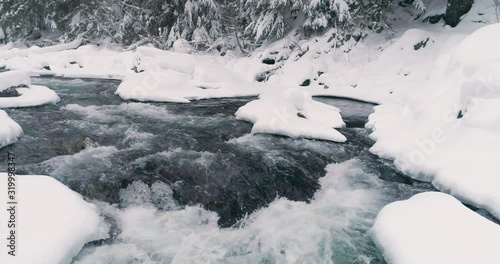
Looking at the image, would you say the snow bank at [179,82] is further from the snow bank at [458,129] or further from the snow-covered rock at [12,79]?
the snow bank at [458,129]

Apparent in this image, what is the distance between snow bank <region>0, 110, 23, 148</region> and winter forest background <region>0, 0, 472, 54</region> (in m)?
10.5

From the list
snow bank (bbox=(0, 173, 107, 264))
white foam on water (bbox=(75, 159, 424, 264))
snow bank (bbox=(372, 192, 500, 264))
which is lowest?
white foam on water (bbox=(75, 159, 424, 264))

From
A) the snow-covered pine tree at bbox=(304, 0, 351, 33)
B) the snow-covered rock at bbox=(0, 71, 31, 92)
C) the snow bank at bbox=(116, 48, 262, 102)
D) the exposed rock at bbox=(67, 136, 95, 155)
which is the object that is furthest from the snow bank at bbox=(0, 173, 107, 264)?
the snow-covered pine tree at bbox=(304, 0, 351, 33)

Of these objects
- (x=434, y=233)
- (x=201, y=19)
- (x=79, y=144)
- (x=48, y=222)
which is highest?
(x=201, y=19)

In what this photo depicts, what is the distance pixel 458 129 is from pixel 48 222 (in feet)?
21.6

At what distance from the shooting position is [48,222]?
3.73 meters

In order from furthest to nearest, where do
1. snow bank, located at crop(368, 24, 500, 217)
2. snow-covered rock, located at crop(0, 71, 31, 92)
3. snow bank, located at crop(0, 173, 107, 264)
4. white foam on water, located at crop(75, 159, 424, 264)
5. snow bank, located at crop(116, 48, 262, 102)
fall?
snow bank, located at crop(116, 48, 262, 102), snow-covered rock, located at crop(0, 71, 31, 92), snow bank, located at crop(368, 24, 500, 217), white foam on water, located at crop(75, 159, 424, 264), snow bank, located at crop(0, 173, 107, 264)

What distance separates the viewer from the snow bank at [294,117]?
294 inches

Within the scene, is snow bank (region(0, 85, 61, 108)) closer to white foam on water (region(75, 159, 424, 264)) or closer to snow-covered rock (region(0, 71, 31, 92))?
snow-covered rock (region(0, 71, 31, 92))

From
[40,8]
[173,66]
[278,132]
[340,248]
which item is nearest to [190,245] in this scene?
[340,248]

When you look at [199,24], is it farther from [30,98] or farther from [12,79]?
[30,98]

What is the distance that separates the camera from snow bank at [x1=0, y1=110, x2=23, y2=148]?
244 inches

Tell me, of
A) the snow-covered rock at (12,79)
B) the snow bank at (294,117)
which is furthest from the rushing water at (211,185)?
the snow-covered rock at (12,79)

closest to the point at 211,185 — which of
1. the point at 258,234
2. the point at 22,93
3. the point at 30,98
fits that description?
the point at 258,234
